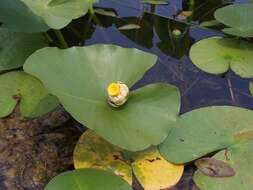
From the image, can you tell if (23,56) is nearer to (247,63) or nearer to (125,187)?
(125,187)

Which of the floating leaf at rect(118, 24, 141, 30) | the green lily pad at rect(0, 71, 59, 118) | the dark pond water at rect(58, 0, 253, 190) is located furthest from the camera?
the floating leaf at rect(118, 24, 141, 30)

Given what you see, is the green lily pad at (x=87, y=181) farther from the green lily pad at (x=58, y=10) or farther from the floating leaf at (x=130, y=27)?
the floating leaf at (x=130, y=27)

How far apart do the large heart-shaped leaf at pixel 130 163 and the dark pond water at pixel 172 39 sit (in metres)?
0.22

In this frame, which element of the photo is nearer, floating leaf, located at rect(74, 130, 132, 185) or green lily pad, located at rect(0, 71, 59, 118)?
floating leaf, located at rect(74, 130, 132, 185)

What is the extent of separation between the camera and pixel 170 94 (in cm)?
97

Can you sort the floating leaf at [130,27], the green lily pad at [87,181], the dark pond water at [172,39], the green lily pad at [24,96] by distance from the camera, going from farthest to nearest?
the floating leaf at [130,27], the dark pond water at [172,39], the green lily pad at [24,96], the green lily pad at [87,181]

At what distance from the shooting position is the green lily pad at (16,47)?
1.20 meters

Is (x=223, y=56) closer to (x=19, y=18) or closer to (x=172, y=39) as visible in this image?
(x=172, y=39)

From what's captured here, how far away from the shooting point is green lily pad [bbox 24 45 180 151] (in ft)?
2.95

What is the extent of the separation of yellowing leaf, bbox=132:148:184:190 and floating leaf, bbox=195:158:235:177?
48 millimetres

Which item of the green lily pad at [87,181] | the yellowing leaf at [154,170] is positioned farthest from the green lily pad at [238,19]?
the green lily pad at [87,181]

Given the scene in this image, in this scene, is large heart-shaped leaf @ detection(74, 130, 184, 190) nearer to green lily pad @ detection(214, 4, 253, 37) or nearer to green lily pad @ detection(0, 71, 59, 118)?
green lily pad @ detection(0, 71, 59, 118)

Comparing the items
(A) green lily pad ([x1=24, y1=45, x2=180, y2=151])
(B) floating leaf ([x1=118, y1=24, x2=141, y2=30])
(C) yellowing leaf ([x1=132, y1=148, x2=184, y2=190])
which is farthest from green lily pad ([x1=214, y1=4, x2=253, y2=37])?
(C) yellowing leaf ([x1=132, y1=148, x2=184, y2=190])

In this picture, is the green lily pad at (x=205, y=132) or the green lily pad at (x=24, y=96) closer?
the green lily pad at (x=205, y=132)
